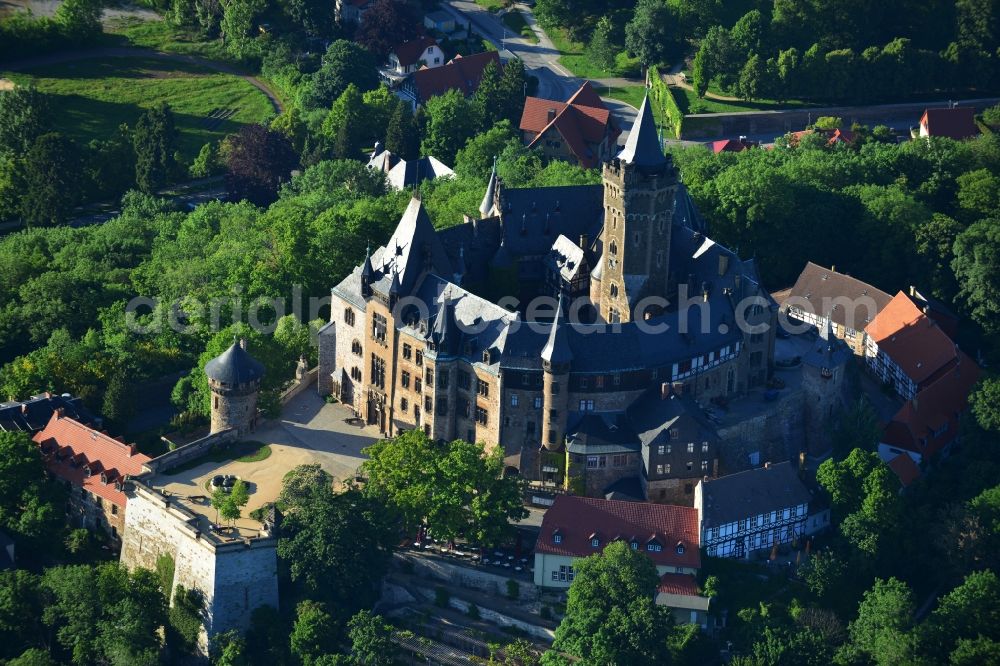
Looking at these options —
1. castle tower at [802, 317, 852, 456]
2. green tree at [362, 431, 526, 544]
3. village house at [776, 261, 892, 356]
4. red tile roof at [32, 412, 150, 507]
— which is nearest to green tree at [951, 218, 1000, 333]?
village house at [776, 261, 892, 356]

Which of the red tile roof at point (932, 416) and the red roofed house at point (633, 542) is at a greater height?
the red tile roof at point (932, 416)

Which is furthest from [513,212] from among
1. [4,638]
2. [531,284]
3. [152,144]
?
[152,144]

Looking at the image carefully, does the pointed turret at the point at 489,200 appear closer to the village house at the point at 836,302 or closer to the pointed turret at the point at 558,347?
the pointed turret at the point at 558,347

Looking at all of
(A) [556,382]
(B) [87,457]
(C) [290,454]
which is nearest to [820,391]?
(A) [556,382]

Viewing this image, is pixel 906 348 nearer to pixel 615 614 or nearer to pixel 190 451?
pixel 615 614

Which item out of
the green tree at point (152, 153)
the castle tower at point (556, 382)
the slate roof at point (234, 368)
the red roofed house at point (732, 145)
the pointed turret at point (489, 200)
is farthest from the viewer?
the green tree at point (152, 153)

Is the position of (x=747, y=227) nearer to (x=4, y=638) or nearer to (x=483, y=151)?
(x=483, y=151)

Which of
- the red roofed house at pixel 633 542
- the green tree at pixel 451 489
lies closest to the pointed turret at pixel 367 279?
the green tree at pixel 451 489
